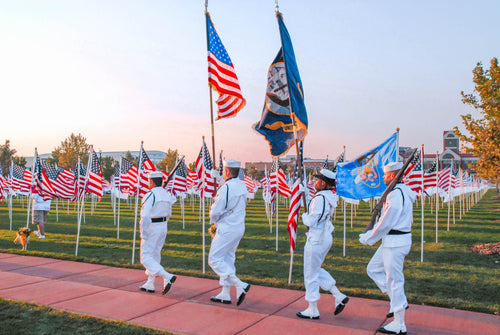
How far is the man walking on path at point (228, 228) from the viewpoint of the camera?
21.0 ft

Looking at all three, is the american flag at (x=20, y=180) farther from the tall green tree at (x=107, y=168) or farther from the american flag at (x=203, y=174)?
the tall green tree at (x=107, y=168)

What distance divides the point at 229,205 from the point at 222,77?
3204 mm

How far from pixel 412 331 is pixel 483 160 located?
9.95 meters

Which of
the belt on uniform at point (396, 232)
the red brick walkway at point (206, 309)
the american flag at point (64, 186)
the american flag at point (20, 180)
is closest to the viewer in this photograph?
the belt on uniform at point (396, 232)

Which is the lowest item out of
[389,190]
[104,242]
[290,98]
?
[104,242]

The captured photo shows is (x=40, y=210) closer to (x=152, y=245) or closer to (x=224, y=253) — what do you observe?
(x=152, y=245)

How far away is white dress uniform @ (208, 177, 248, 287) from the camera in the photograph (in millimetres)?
6395

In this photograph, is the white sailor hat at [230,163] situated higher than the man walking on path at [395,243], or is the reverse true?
the white sailor hat at [230,163]

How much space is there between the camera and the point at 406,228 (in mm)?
5371

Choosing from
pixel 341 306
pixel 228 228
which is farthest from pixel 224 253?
pixel 341 306

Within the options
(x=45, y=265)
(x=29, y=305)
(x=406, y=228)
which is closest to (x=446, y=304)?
(x=406, y=228)

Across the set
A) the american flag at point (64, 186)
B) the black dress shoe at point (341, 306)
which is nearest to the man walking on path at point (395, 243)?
the black dress shoe at point (341, 306)

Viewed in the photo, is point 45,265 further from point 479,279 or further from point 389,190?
point 479,279

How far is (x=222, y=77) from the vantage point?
855 centimetres
